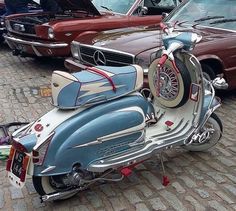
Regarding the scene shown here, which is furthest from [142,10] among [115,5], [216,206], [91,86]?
[216,206]

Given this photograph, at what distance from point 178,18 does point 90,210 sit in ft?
12.3

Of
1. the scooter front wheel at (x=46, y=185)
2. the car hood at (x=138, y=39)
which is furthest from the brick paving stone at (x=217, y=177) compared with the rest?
the car hood at (x=138, y=39)

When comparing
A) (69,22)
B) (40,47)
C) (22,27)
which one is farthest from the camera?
(22,27)

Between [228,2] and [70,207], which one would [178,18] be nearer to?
[228,2]

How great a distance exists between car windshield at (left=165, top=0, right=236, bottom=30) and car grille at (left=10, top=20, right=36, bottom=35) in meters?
2.67

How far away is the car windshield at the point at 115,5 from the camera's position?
796cm

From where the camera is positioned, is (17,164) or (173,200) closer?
(17,164)

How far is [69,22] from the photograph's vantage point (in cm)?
→ 711

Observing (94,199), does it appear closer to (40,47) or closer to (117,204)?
(117,204)

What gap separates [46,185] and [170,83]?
1.50 meters

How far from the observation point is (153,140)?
11.9ft

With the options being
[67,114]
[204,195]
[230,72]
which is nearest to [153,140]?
[204,195]

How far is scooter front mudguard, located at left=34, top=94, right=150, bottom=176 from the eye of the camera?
118 inches

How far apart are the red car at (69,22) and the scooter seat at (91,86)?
3625 mm
